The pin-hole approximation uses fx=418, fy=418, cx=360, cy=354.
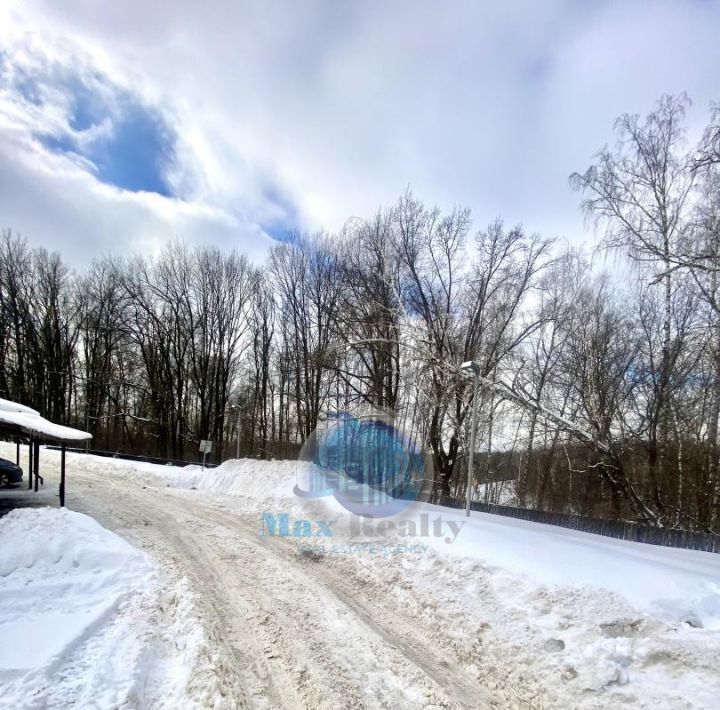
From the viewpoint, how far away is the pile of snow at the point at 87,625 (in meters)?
3.12

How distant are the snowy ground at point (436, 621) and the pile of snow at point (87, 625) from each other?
0.04 meters

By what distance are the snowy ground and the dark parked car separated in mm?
8982

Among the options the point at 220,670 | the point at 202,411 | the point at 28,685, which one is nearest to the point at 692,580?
the point at 220,670

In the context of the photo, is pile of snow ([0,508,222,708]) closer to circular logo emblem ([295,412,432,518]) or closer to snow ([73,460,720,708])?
snow ([73,460,720,708])

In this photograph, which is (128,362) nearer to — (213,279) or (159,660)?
(213,279)

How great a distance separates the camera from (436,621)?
192 inches

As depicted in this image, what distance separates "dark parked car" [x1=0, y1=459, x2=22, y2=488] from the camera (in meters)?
13.5

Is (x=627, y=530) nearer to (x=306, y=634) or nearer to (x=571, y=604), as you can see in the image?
(x=571, y=604)

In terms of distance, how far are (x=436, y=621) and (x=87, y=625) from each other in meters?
3.66

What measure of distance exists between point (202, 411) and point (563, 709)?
30.8 metres

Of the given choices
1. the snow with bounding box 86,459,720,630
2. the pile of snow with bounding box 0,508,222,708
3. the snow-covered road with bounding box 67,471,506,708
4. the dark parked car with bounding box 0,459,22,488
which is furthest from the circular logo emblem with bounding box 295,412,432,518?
the dark parked car with bounding box 0,459,22,488

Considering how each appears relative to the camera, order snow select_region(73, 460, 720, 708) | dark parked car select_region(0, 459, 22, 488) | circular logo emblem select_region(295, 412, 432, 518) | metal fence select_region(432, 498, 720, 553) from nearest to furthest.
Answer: snow select_region(73, 460, 720, 708)
metal fence select_region(432, 498, 720, 553)
circular logo emblem select_region(295, 412, 432, 518)
dark parked car select_region(0, 459, 22, 488)

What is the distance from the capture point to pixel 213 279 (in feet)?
106

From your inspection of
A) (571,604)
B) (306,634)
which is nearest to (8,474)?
(306,634)
